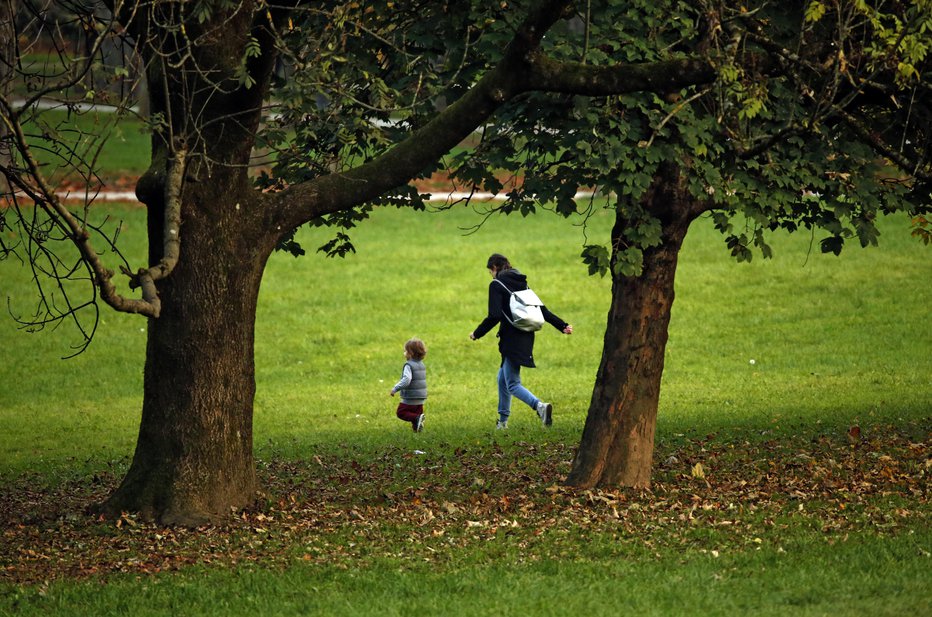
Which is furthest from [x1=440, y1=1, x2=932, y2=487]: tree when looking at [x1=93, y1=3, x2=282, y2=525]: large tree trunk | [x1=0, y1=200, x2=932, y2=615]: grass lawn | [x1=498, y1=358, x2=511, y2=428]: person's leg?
[x1=498, y1=358, x2=511, y2=428]: person's leg

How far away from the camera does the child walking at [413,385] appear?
544 inches

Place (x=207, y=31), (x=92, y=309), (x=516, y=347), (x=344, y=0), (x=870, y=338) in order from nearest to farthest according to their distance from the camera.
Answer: (x=207, y=31)
(x=344, y=0)
(x=516, y=347)
(x=870, y=338)
(x=92, y=309)

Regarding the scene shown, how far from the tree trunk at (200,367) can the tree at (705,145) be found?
2.39 m

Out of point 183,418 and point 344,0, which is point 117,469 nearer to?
point 183,418

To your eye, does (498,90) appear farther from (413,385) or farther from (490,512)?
(413,385)

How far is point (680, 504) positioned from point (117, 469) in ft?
21.8

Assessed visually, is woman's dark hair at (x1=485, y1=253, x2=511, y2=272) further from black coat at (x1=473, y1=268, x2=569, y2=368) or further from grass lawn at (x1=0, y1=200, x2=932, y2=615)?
grass lawn at (x1=0, y1=200, x2=932, y2=615)

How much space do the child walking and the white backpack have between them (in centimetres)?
118

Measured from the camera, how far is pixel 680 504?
9.32 meters

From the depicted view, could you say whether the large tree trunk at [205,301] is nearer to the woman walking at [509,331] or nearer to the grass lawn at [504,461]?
the grass lawn at [504,461]

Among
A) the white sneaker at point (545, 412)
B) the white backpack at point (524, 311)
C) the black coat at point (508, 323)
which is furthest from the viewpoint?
the white sneaker at point (545, 412)

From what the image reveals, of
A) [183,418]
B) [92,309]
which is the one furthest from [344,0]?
[92,309]

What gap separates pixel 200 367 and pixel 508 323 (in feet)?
19.0

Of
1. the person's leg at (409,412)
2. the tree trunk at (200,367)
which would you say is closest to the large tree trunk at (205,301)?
the tree trunk at (200,367)
